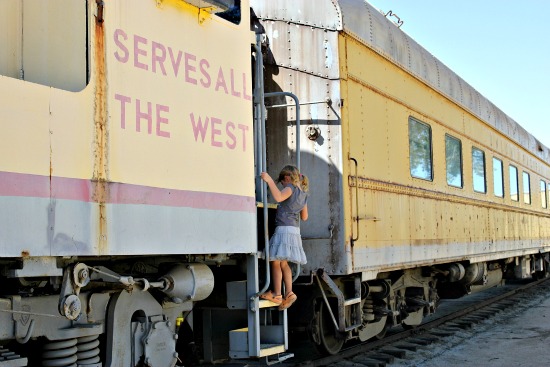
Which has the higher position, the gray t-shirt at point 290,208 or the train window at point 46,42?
the train window at point 46,42

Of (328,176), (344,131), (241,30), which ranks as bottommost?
(328,176)

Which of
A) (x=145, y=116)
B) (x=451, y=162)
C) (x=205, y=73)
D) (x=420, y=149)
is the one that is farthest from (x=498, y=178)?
(x=145, y=116)

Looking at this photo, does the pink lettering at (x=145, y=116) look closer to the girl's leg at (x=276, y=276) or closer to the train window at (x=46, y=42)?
the train window at (x=46, y=42)

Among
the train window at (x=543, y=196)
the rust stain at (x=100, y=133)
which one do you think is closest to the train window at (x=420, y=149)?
the rust stain at (x=100, y=133)

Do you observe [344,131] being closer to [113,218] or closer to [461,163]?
[113,218]

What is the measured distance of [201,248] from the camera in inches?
165

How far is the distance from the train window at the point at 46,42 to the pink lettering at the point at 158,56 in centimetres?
50

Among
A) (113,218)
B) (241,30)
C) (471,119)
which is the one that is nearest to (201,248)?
(113,218)

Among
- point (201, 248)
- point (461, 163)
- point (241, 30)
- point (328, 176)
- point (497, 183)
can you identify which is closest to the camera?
point (201, 248)

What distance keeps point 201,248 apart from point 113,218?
2.55 ft

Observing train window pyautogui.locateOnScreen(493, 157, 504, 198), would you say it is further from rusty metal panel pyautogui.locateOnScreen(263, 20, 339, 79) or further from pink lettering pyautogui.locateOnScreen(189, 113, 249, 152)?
pink lettering pyautogui.locateOnScreen(189, 113, 249, 152)

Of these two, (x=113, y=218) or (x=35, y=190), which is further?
(x=113, y=218)

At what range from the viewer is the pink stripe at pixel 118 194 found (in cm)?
308

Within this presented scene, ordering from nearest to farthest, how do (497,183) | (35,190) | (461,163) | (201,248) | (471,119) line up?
1. (35,190)
2. (201,248)
3. (461,163)
4. (471,119)
5. (497,183)
